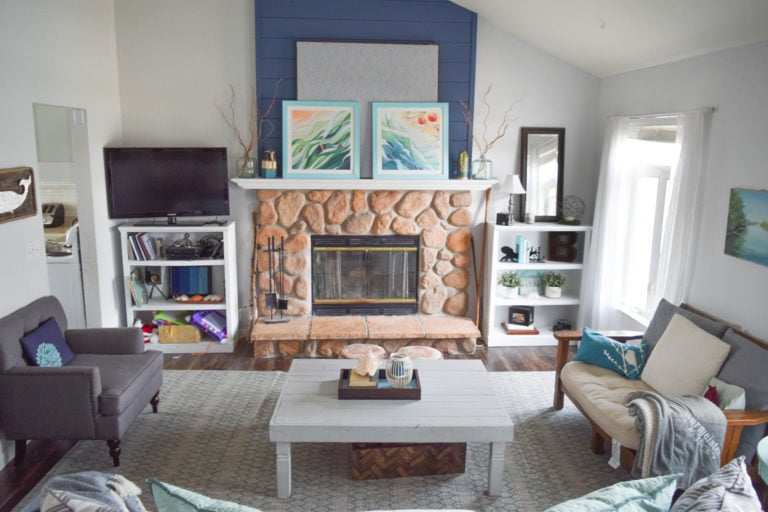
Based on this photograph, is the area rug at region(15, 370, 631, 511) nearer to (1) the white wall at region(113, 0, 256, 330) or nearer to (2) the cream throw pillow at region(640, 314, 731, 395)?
(2) the cream throw pillow at region(640, 314, 731, 395)

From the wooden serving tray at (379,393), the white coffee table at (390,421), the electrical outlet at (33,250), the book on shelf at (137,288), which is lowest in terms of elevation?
the white coffee table at (390,421)

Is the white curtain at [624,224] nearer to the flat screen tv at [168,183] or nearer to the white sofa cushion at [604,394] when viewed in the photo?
the white sofa cushion at [604,394]

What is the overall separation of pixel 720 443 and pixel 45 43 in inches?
179

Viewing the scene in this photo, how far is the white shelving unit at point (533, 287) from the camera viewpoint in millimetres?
5422

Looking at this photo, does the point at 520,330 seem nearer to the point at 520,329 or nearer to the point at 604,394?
the point at 520,329

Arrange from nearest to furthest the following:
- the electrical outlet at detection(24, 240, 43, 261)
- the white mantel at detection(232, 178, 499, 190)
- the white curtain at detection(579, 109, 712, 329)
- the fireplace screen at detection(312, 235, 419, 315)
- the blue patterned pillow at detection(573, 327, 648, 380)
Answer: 1. the electrical outlet at detection(24, 240, 43, 261)
2. the blue patterned pillow at detection(573, 327, 648, 380)
3. the white curtain at detection(579, 109, 712, 329)
4. the white mantel at detection(232, 178, 499, 190)
5. the fireplace screen at detection(312, 235, 419, 315)

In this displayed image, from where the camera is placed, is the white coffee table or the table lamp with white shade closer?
the white coffee table

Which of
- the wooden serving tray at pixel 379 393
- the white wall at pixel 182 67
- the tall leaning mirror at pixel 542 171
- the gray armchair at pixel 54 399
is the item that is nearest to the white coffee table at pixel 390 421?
the wooden serving tray at pixel 379 393

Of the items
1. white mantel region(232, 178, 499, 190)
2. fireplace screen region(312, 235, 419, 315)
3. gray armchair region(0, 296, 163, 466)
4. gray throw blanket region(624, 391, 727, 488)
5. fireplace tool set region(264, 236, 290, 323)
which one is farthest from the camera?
fireplace screen region(312, 235, 419, 315)

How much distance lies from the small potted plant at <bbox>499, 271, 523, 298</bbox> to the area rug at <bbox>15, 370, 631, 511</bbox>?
141cm

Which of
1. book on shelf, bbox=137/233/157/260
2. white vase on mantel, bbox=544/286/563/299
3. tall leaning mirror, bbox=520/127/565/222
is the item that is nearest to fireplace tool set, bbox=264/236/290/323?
book on shelf, bbox=137/233/157/260

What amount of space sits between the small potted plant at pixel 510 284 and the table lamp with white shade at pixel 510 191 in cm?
52

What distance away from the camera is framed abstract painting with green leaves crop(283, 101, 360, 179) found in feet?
17.1

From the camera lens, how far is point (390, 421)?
3.15m
